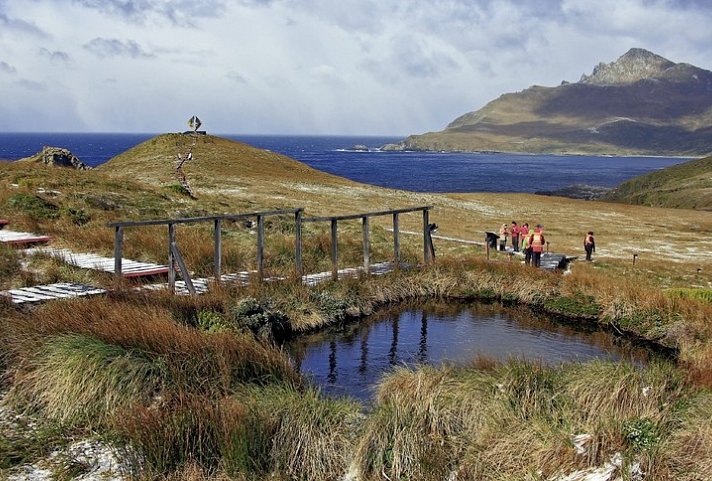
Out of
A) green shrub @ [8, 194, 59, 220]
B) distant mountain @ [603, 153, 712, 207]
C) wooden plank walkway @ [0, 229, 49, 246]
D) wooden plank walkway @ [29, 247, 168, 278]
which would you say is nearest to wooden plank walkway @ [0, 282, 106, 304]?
wooden plank walkway @ [29, 247, 168, 278]

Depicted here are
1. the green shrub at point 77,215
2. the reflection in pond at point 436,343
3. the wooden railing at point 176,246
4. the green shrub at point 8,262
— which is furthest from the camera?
the green shrub at point 77,215

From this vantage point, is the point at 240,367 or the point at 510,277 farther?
the point at 510,277

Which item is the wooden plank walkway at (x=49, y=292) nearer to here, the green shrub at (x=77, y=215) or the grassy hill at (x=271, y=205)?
the grassy hill at (x=271, y=205)

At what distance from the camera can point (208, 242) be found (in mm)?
22688

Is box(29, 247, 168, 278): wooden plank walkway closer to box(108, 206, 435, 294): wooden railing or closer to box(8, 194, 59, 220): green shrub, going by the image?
box(108, 206, 435, 294): wooden railing

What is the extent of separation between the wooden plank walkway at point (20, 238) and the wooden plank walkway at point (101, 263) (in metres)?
0.94

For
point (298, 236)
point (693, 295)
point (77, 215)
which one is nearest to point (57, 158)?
point (77, 215)

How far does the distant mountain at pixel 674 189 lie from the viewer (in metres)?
83.9

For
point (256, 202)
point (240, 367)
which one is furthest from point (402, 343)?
point (256, 202)

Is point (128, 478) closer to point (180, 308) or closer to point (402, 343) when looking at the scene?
point (180, 308)

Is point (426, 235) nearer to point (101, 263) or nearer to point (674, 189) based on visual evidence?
point (101, 263)

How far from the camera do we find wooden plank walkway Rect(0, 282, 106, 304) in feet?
49.0

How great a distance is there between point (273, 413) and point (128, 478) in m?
2.04

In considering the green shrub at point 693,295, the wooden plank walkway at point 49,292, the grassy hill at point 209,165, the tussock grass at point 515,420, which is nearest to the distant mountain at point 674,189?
the grassy hill at point 209,165
